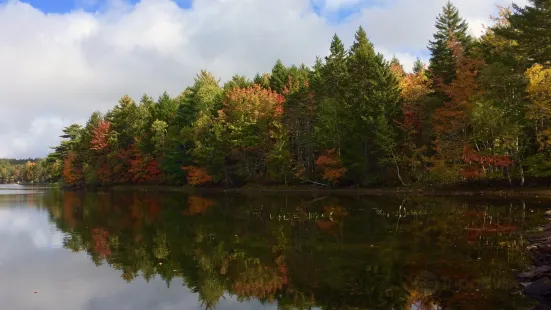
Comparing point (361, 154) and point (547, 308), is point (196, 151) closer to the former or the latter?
point (361, 154)

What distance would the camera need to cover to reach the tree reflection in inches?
477

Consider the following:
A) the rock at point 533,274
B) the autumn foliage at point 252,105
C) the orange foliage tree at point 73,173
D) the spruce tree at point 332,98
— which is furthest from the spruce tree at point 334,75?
the orange foliage tree at point 73,173

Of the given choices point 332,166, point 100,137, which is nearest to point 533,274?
point 332,166

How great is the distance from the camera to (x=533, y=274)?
1247cm

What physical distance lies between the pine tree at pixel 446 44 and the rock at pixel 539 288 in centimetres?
4183

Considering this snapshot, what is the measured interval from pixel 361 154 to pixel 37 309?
1897 inches

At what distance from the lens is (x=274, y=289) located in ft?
44.1

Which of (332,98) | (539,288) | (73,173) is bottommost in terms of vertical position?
(539,288)

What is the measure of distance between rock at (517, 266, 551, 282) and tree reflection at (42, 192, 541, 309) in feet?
1.10

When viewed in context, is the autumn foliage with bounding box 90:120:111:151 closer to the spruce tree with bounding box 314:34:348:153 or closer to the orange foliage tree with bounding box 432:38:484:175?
the spruce tree with bounding box 314:34:348:153

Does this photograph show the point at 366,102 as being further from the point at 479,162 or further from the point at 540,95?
the point at 540,95

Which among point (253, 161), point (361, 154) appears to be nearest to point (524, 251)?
point (361, 154)

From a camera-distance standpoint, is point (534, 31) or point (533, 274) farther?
point (534, 31)

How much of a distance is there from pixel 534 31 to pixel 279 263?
33136mm
